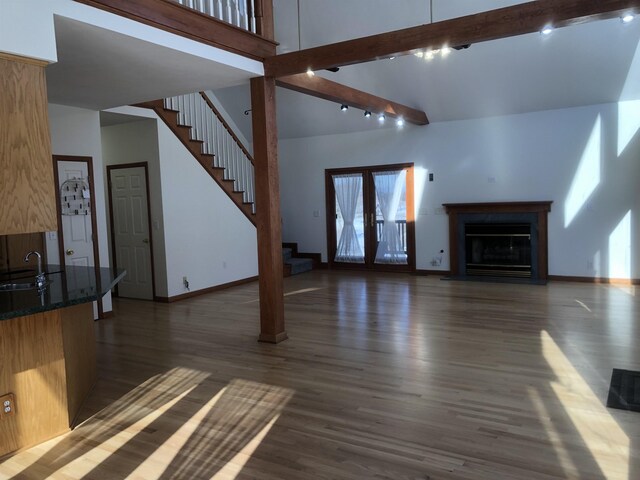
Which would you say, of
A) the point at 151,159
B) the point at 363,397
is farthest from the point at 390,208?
the point at 363,397

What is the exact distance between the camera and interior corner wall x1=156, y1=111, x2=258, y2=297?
7.09 metres

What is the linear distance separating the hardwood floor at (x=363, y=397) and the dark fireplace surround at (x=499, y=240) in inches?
68.5

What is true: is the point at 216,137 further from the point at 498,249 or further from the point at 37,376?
the point at 37,376

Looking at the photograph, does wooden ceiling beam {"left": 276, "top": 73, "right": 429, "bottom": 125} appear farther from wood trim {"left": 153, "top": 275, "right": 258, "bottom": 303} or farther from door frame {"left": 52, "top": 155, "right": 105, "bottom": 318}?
wood trim {"left": 153, "top": 275, "right": 258, "bottom": 303}

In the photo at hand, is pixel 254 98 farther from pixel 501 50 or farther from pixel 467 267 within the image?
pixel 467 267

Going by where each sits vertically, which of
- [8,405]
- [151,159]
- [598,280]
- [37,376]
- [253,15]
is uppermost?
[253,15]

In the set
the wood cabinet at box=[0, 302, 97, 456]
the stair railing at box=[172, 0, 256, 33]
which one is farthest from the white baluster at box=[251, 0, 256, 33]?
the wood cabinet at box=[0, 302, 97, 456]

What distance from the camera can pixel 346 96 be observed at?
6199 mm

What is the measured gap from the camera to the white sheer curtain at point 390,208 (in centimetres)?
910

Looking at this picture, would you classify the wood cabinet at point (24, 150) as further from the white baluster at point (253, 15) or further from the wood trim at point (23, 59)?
the white baluster at point (253, 15)

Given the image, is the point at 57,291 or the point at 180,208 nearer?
the point at 57,291

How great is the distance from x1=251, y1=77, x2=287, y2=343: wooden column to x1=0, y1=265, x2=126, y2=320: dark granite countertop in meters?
1.38

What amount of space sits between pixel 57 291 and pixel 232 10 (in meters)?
2.99

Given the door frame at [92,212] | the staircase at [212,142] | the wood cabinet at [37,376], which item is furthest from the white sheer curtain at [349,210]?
the wood cabinet at [37,376]
